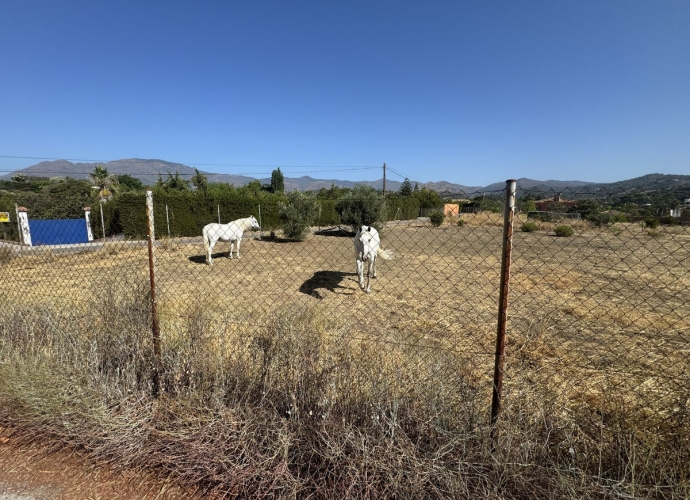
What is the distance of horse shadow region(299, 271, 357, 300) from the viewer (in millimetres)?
8094

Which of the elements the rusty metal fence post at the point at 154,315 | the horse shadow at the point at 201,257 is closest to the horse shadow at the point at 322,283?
the rusty metal fence post at the point at 154,315

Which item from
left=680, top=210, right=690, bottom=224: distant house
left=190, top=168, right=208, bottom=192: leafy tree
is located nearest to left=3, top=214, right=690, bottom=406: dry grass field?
left=680, top=210, right=690, bottom=224: distant house

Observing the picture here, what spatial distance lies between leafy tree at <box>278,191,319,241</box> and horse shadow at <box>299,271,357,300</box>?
8582 mm

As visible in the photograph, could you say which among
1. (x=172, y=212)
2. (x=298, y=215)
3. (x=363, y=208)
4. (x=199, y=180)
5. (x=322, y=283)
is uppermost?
(x=199, y=180)

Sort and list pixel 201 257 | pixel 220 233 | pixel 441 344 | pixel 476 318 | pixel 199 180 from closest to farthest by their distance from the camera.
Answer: pixel 441 344 < pixel 476 318 < pixel 220 233 < pixel 201 257 < pixel 199 180

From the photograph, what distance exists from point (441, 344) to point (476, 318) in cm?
153

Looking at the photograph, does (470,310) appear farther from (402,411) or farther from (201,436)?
(201,436)

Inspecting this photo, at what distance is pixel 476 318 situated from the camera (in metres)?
5.90

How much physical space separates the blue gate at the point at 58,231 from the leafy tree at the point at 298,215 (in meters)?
11.6

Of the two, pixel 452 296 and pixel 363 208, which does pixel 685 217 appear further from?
pixel 363 208

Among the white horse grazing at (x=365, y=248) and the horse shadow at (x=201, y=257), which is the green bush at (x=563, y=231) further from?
the horse shadow at (x=201, y=257)

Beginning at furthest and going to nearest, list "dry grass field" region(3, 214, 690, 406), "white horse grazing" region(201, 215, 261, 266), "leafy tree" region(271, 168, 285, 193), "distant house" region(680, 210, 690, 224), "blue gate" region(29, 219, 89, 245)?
"leafy tree" region(271, 168, 285, 193) < "blue gate" region(29, 219, 89, 245) < "white horse grazing" region(201, 215, 261, 266) < "dry grass field" region(3, 214, 690, 406) < "distant house" region(680, 210, 690, 224)

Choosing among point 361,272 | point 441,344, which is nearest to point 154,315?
point 441,344

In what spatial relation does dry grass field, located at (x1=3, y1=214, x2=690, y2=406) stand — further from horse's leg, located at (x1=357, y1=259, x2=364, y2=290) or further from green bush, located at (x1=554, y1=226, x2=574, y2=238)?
green bush, located at (x1=554, y1=226, x2=574, y2=238)
